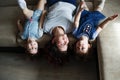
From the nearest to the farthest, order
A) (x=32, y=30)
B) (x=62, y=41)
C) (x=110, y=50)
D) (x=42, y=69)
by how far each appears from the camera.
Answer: (x=110, y=50)
(x=62, y=41)
(x=32, y=30)
(x=42, y=69)

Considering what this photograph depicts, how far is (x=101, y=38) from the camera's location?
5.26 feet

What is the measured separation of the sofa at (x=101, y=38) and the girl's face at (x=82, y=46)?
0.08 m

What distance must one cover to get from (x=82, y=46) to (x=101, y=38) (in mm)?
148

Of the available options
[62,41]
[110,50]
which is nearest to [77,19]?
[62,41]

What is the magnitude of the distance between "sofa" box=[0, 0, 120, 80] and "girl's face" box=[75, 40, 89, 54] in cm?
8

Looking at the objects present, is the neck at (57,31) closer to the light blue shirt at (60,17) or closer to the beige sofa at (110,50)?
the light blue shirt at (60,17)

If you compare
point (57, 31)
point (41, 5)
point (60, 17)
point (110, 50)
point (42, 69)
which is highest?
point (41, 5)

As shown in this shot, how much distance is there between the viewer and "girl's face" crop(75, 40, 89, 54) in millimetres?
1611

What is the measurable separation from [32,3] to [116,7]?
0.74 metres

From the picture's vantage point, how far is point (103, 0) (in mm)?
1777

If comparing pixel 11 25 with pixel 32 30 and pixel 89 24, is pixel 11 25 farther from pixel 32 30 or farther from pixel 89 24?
pixel 89 24

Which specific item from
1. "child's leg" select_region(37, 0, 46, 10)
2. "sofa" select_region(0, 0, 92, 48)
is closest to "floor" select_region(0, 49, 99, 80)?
"sofa" select_region(0, 0, 92, 48)

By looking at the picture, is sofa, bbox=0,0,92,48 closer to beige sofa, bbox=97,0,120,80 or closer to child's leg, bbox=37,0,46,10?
child's leg, bbox=37,0,46,10

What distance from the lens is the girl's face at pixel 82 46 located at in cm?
161
